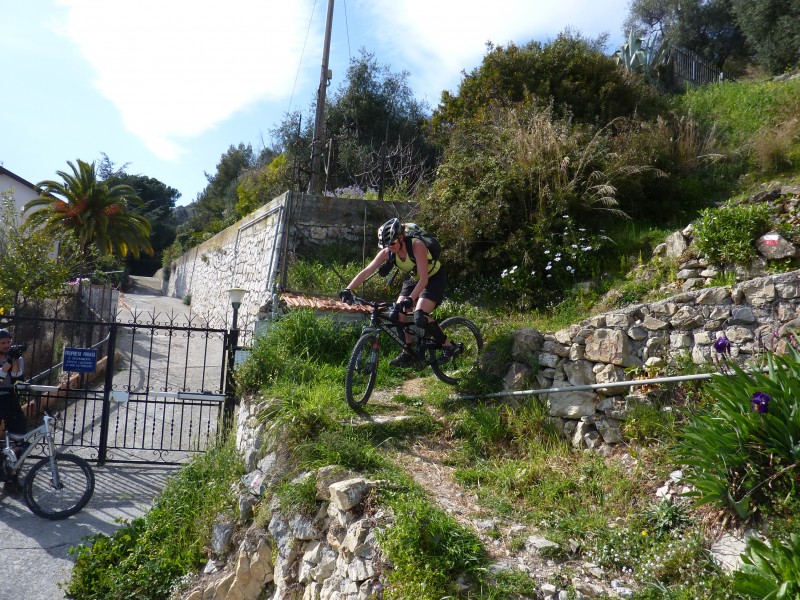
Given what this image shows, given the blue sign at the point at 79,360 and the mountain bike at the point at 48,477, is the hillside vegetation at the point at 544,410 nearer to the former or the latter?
the mountain bike at the point at 48,477

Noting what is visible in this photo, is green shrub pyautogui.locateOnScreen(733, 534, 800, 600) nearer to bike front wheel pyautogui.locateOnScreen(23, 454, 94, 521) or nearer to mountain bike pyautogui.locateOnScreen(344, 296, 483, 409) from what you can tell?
mountain bike pyautogui.locateOnScreen(344, 296, 483, 409)

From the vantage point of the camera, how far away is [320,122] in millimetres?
13578

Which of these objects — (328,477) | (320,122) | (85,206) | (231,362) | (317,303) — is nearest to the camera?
(328,477)

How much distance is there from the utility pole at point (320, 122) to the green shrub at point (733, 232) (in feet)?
23.7

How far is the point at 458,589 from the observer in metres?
3.43

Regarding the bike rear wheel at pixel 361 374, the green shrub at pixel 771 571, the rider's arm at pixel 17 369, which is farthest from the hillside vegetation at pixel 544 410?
the rider's arm at pixel 17 369

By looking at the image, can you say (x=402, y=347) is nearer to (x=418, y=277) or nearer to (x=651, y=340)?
(x=418, y=277)

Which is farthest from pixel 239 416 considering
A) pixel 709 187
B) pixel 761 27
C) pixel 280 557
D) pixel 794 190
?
pixel 761 27

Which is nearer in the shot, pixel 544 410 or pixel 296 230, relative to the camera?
pixel 544 410

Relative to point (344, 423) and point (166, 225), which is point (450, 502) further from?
point (166, 225)

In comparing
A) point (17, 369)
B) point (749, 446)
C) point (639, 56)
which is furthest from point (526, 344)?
point (639, 56)

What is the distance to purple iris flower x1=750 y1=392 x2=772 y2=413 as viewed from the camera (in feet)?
10.9

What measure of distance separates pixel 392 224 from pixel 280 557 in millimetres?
3201

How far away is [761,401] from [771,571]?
3.02 ft
